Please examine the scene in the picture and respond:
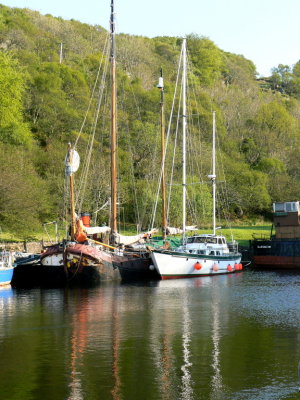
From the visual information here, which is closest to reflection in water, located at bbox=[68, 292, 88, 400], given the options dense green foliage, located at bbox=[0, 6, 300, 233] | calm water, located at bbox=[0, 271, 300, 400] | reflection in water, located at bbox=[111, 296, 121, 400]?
calm water, located at bbox=[0, 271, 300, 400]

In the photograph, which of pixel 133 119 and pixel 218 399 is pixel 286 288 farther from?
pixel 133 119

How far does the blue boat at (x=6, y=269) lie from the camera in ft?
176

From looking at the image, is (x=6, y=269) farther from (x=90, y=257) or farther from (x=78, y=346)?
(x=78, y=346)

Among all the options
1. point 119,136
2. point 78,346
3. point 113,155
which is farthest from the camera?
point 119,136

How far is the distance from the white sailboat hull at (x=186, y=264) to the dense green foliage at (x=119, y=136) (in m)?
8.40

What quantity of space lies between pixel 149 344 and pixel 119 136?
267 feet

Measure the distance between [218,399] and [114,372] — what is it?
Result: 5009 millimetres

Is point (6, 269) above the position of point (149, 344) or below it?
above

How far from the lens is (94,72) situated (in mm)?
141375

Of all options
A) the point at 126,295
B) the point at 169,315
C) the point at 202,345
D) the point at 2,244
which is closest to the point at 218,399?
the point at 202,345

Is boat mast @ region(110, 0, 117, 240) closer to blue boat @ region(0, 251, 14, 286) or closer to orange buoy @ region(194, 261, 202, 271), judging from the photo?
orange buoy @ region(194, 261, 202, 271)

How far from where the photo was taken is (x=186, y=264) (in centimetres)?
6109

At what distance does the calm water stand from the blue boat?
127 centimetres

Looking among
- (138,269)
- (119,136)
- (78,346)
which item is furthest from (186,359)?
(119,136)
